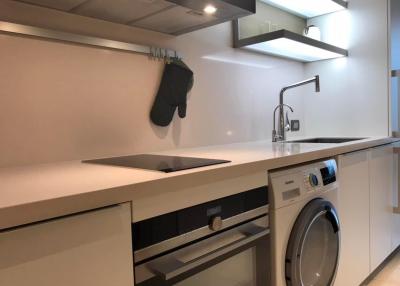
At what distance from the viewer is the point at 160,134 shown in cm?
161

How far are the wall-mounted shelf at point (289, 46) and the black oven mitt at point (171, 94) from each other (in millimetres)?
497

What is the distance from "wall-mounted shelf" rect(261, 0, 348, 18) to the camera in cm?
227

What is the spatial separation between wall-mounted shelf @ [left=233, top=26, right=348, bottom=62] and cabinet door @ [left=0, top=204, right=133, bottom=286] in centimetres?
144

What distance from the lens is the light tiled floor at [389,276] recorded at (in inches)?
78.6

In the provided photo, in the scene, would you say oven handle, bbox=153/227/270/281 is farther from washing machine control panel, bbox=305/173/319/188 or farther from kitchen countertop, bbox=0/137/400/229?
washing machine control panel, bbox=305/173/319/188

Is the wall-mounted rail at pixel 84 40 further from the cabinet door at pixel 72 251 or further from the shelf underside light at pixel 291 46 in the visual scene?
the cabinet door at pixel 72 251

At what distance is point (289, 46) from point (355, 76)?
2.22ft

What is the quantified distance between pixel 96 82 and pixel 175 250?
82 cm

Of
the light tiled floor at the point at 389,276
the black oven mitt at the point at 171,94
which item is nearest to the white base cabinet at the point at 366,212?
the light tiled floor at the point at 389,276

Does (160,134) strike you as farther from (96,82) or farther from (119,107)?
(96,82)

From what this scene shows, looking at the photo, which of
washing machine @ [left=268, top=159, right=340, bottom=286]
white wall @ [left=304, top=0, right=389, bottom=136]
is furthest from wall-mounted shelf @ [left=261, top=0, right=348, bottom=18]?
washing machine @ [left=268, top=159, right=340, bottom=286]

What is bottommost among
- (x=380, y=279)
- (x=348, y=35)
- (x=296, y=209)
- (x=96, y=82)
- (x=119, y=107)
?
(x=380, y=279)

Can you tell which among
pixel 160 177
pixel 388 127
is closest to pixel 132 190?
pixel 160 177

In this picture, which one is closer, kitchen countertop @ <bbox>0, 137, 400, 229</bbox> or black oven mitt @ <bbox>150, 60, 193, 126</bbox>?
kitchen countertop @ <bbox>0, 137, 400, 229</bbox>
